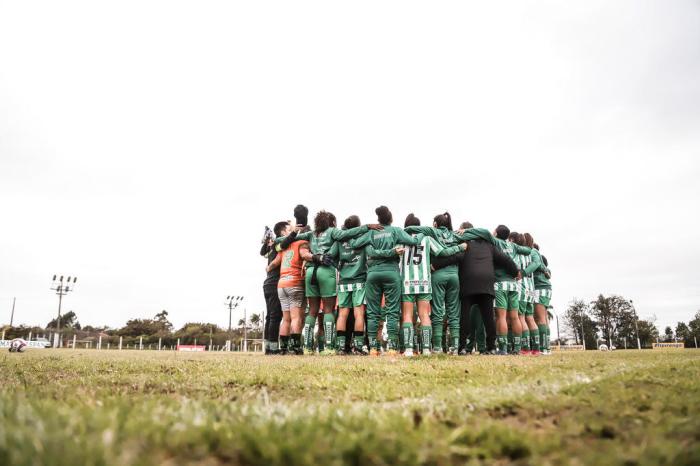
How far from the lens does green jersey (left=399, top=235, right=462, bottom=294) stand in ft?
30.4

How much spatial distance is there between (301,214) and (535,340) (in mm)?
7001

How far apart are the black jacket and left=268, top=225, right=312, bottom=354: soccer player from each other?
299 cm

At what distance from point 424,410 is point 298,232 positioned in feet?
27.1

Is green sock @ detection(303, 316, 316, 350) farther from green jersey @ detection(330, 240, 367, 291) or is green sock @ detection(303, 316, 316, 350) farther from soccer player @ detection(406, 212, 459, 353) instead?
soccer player @ detection(406, 212, 459, 353)

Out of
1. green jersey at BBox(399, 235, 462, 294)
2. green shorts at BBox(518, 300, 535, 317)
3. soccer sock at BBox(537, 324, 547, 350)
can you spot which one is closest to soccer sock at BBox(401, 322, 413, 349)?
green jersey at BBox(399, 235, 462, 294)

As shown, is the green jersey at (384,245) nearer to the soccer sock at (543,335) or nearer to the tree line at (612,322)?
the soccer sock at (543,335)

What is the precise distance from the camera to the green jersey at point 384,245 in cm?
901

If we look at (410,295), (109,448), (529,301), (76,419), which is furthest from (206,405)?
(529,301)

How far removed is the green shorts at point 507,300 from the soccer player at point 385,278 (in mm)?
2969

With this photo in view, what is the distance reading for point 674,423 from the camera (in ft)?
6.59

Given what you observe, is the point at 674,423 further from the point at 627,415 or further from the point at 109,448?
the point at 109,448

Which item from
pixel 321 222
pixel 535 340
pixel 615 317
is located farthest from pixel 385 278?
pixel 615 317

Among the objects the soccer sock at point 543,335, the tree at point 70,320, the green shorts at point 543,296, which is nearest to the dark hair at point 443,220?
the green shorts at point 543,296

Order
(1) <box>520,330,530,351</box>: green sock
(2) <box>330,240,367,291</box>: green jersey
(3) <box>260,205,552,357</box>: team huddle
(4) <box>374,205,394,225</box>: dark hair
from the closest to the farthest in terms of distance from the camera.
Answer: (3) <box>260,205,552,357</box>: team huddle < (4) <box>374,205,394,225</box>: dark hair < (2) <box>330,240,367,291</box>: green jersey < (1) <box>520,330,530,351</box>: green sock
